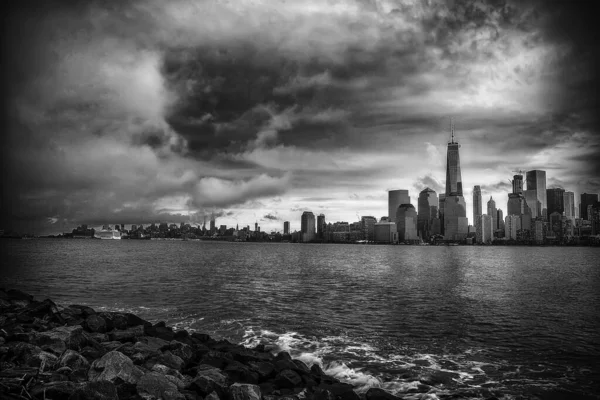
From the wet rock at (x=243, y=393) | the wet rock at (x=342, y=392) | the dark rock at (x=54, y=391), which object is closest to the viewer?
the dark rock at (x=54, y=391)

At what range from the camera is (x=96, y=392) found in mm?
8969

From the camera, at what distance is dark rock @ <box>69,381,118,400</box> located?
8.80 meters

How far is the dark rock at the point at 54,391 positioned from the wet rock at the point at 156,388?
1.60 meters

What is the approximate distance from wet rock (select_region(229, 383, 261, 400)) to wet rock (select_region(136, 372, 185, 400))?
52.1 inches

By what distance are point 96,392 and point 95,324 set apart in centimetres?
1148

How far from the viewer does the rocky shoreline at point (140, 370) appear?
9797 mm

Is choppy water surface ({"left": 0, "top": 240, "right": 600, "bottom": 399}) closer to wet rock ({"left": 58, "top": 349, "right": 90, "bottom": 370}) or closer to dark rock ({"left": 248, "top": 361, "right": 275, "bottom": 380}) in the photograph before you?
dark rock ({"left": 248, "top": 361, "right": 275, "bottom": 380})

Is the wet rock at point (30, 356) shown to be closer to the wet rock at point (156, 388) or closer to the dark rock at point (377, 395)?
the wet rock at point (156, 388)

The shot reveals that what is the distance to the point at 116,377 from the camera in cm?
1066

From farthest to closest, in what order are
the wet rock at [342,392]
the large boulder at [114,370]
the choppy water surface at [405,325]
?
the choppy water surface at [405,325] → the wet rock at [342,392] → the large boulder at [114,370]

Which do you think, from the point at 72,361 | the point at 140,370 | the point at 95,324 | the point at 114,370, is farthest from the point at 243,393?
the point at 95,324

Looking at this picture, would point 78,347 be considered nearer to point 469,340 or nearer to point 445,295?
point 469,340

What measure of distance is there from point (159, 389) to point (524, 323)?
26690 mm

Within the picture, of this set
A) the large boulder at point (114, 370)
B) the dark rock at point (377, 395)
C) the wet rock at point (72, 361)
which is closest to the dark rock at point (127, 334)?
the wet rock at point (72, 361)
